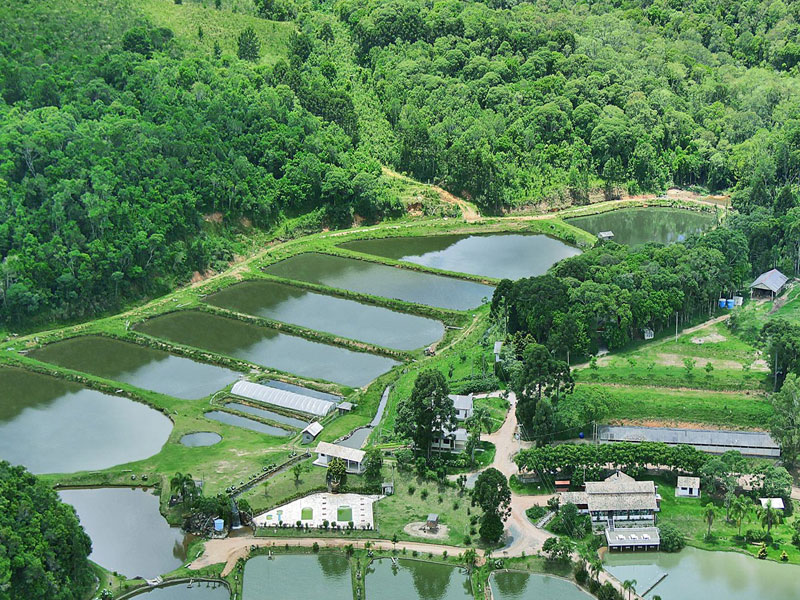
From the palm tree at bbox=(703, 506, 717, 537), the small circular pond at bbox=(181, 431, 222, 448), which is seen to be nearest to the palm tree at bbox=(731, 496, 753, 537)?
the palm tree at bbox=(703, 506, 717, 537)

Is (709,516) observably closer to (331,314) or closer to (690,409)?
(690,409)

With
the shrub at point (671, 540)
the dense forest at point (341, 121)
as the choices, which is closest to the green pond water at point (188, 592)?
the shrub at point (671, 540)

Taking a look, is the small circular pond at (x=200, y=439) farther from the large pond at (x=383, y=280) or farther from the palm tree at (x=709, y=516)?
the palm tree at (x=709, y=516)

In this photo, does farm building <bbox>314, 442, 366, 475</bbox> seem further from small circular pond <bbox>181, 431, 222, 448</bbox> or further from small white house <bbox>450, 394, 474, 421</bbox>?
small white house <bbox>450, 394, 474, 421</bbox>

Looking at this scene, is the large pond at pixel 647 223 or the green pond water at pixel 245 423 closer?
the green pond water at pixel 245 423

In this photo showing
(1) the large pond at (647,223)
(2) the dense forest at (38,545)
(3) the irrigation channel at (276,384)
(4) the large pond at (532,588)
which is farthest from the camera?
(1) the large pond at (647,223)

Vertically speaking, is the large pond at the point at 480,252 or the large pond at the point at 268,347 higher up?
the large pond at the point at 480,252

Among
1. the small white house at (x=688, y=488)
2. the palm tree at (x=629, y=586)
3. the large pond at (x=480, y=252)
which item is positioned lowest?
the palm tree at (x=629, y=586)

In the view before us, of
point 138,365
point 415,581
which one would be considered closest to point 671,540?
point 415,581
